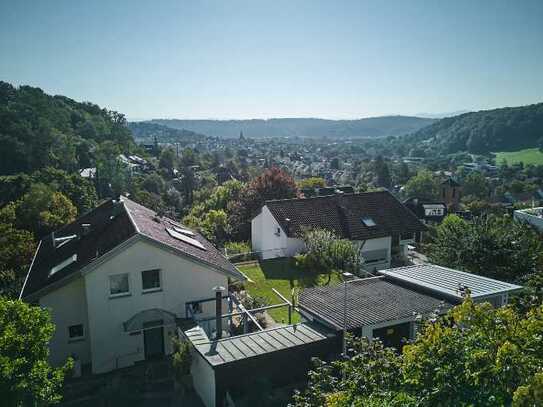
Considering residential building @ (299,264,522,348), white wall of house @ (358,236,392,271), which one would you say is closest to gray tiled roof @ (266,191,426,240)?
white wall of house @ (358,236,392,271)

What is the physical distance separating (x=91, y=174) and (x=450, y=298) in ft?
233

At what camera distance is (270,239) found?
111 feet

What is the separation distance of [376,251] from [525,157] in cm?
17843

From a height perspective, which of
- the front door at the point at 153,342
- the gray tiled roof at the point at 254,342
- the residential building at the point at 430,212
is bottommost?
the residential building at the point at 430,212

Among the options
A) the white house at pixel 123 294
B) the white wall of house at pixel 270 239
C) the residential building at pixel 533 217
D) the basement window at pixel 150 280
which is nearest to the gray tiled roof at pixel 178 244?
the white house at pixel 123 294

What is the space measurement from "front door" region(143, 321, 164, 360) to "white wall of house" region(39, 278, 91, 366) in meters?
2.55

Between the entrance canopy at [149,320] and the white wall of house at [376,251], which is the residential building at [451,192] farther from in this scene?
the entrance canopy at [149,320]

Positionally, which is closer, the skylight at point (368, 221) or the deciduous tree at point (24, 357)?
the deciduous tree at point (24, 357)

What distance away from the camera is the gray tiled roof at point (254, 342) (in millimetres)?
13977

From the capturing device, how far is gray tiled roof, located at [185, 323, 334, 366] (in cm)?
1398

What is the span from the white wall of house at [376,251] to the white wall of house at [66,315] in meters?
19.5

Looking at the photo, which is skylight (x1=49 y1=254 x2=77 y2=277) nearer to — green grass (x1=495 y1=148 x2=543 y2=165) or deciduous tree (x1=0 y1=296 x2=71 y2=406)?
deciduous tree (x1=0 y1=296 x2=71 y2=406)

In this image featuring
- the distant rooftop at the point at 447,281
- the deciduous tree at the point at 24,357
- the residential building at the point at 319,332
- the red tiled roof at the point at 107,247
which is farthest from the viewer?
the red tiled roof at the point at 107,247

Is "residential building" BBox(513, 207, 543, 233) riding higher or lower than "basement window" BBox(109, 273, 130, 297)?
lower
